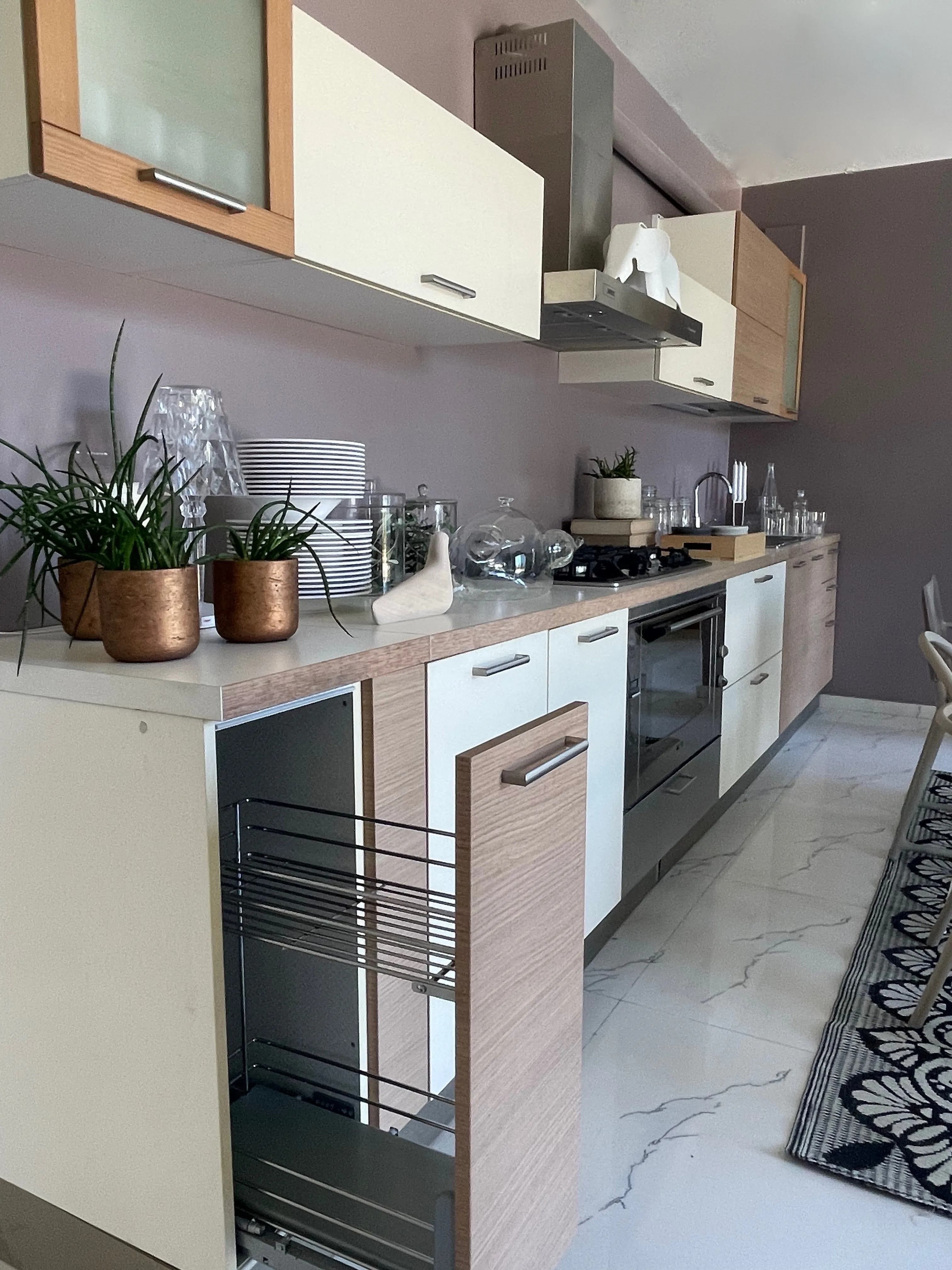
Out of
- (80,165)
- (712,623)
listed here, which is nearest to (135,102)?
(80,165)

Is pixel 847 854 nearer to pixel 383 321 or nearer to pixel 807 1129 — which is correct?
pixel 807 1129

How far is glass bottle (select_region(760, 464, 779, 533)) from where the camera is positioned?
4.55 m

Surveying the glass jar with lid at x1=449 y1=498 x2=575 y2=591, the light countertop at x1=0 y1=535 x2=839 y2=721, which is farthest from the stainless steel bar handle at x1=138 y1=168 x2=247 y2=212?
the glass jar with lid at x1=449 y1=498 x2=575 y2=591

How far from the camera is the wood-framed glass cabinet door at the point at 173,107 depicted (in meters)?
1.12

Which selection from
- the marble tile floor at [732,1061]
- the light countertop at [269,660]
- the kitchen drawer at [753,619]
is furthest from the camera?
the kitchen drawer at [753,619]

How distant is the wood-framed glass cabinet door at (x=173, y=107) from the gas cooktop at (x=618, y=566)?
3.86 ft

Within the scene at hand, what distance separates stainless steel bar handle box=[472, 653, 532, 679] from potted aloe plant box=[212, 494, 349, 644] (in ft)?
1.21

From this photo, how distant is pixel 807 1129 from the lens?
1.70 metres

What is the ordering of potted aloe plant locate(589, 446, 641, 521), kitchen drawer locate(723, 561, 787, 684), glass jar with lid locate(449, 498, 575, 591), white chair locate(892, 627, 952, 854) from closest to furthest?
glass jar with lid locate(449, 498, 575, 591), white chair locate(892, 627, 952, 854), kitchen drawer locate(723, 561, 787, 684), potted aloe plant locate(589, 446, 641, 521)

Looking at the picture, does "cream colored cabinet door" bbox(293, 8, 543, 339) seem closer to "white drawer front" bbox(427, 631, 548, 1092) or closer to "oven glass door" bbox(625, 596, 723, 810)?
"white drawer front" bbox(427, 631, 548, 1092)

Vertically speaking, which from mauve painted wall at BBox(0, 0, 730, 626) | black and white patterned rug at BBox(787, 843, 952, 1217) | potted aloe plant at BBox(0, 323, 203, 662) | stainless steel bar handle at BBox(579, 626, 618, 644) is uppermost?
mauve painted wall at BBox(0, 0, 730, 626)

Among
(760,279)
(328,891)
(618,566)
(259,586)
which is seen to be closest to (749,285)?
(760,279)

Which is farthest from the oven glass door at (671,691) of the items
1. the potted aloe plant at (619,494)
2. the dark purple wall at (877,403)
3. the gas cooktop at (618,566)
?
the dark purple wall at (877,403)

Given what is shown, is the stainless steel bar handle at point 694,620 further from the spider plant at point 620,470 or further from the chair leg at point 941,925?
the chair leg at point 941,925
